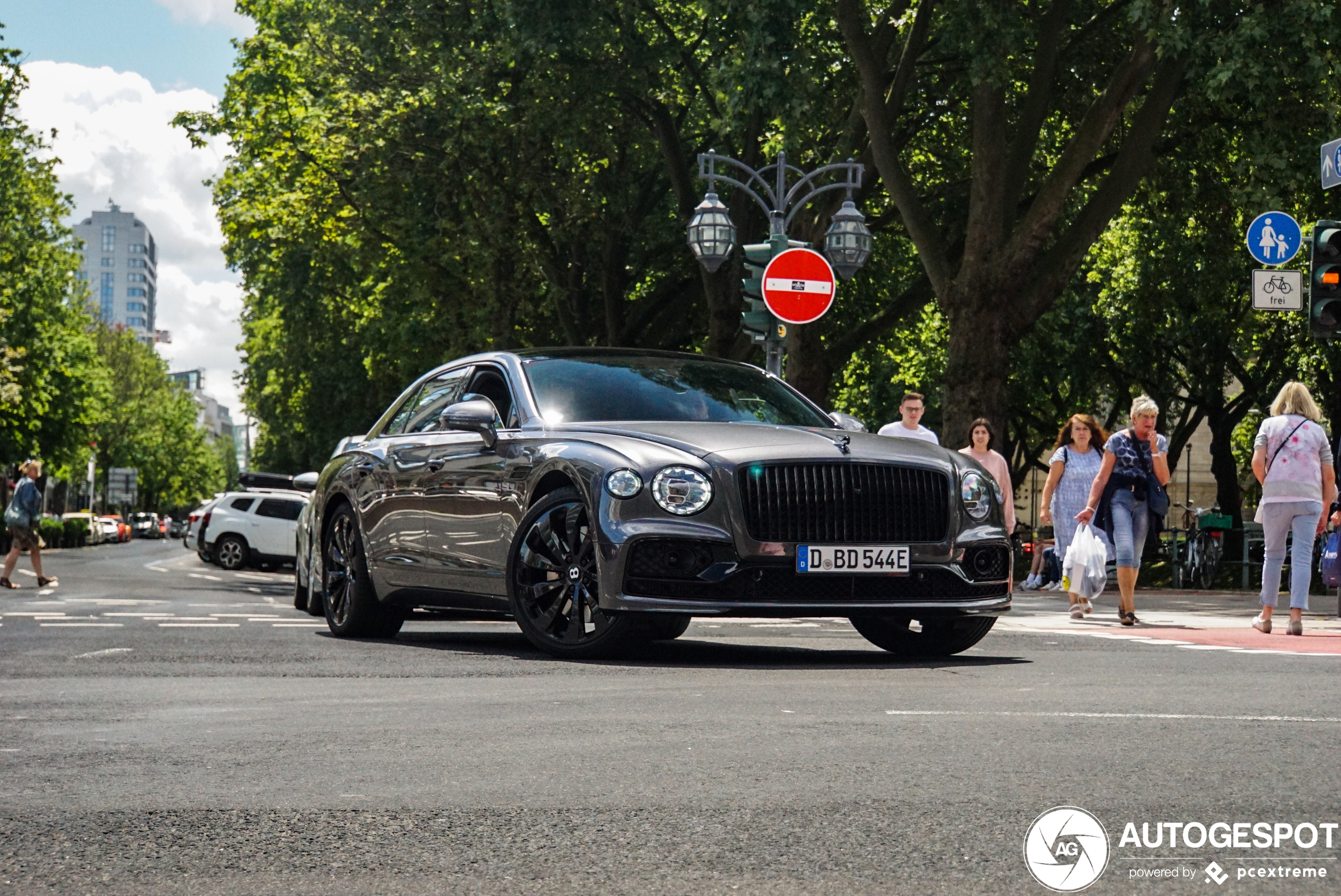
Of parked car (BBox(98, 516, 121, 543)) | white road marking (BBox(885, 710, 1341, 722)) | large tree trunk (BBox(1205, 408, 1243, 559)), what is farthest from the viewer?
parked car (BBox(98, 516, 121, 543))

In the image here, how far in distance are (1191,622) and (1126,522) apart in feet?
4.73

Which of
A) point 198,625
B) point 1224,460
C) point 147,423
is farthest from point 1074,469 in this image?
point 147,423

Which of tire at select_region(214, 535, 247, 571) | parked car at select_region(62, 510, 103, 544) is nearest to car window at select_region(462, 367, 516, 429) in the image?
tire at select_region(214, 535, 247, 571)

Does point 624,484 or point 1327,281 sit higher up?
point 1327,281

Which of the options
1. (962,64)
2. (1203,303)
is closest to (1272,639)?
(962,64)

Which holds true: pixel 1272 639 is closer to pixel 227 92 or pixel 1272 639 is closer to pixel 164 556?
pixel 227 92

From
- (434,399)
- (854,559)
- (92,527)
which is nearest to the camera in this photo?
(854,559)

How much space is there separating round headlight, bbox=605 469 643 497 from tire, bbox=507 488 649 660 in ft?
0.77

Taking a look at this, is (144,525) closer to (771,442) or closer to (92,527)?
(92,527)

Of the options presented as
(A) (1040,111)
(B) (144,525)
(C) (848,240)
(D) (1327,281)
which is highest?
(A) (1040,111)

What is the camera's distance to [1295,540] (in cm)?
1266

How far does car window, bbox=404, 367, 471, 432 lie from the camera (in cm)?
1051

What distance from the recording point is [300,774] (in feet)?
17.5

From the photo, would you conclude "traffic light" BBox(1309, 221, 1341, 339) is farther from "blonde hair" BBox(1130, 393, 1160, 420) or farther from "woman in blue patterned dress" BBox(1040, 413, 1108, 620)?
"woman in blue patterned dress" BBox(1040, 413, 1108, 620)
